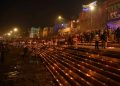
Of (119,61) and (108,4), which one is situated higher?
(108,4)

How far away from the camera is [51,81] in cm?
1551

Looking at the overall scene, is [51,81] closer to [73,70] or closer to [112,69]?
[73,70]

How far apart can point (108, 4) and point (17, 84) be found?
2845cm

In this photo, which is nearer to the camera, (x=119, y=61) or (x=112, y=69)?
(x=112, y=69)

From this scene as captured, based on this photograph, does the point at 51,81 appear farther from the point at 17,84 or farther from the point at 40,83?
the point at 17,84

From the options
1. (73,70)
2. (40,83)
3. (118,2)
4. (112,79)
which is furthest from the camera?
(118,2)

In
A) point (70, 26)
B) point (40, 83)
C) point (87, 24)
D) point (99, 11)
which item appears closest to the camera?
point (40, 83)

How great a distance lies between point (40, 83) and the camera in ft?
50.8

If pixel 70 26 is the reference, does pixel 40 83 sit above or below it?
below

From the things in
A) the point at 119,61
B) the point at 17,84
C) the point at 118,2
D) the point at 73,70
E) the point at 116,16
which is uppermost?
the point at 118,2

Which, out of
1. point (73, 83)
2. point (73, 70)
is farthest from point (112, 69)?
point (73, 70)

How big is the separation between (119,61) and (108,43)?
11.4 m

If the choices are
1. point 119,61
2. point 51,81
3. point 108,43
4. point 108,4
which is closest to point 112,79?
point 119,61

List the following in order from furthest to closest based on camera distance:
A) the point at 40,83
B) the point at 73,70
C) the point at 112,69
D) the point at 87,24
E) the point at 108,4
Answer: the point at 87,24
the point at 108,4
the point at 40,83
the point at 73,70
the point at 112,69
